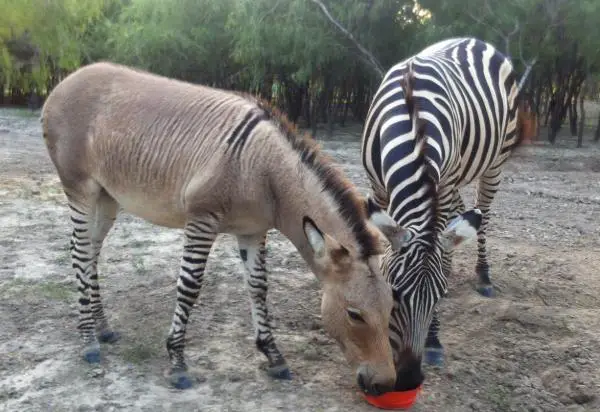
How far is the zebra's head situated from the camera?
355 centimetres

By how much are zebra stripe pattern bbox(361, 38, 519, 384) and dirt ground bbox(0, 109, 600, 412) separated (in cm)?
58

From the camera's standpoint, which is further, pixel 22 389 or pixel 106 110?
pixel 106 110

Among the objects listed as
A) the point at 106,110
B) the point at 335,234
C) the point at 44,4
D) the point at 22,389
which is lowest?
the point at 22,389

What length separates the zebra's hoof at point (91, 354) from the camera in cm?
458

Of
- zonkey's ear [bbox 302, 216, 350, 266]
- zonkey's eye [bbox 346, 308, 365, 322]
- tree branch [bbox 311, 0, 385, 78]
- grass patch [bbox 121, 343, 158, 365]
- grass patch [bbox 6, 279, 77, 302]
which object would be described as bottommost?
grass patch [bbox 121, 343, 158, 365]

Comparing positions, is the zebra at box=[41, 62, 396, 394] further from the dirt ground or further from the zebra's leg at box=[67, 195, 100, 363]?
the dirt ground

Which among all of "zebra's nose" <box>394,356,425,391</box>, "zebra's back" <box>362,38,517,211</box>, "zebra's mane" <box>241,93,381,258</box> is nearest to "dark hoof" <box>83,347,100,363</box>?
"zebra's mane" <box>241,93,381,258</box>

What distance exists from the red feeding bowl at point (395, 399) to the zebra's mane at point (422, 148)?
1.02 m

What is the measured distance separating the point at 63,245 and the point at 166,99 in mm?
3560

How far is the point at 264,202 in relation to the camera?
13.4 ft

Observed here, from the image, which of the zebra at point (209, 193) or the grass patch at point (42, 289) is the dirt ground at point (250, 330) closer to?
the grass patch at point (42, 289)

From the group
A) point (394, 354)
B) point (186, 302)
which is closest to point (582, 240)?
point (394, 354)

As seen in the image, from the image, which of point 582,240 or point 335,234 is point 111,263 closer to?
point 335,234

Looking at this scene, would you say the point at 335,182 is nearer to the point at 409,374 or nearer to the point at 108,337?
the point at 409,374
